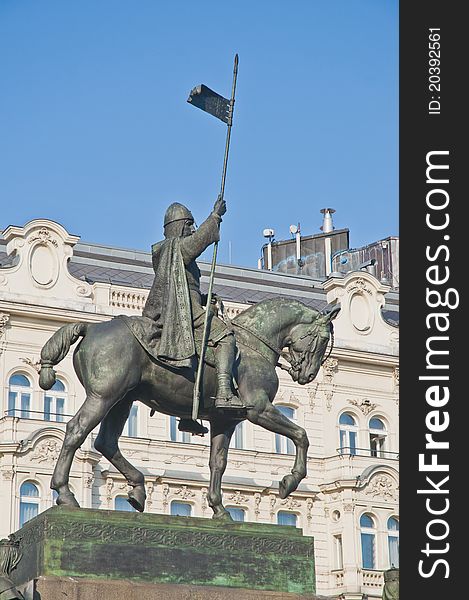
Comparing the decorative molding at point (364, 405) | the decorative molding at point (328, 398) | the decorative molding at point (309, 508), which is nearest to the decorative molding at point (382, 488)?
the decorative molding at point (309, 508)

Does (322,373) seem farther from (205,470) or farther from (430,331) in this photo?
(430,331)

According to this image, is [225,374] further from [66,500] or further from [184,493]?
[184,493]

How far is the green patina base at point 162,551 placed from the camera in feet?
50.5

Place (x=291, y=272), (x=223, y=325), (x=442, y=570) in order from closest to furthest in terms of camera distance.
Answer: (x=442, y=570) < (x=223, y=325) < (x=291, y=272)

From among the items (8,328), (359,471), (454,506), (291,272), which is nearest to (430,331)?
(454,506)

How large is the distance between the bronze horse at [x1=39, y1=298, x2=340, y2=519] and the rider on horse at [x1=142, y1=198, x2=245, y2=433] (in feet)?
0.64

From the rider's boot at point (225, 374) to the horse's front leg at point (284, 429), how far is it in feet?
0.69

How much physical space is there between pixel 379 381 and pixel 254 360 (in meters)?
38.5

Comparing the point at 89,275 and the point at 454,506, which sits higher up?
the point at 89,275

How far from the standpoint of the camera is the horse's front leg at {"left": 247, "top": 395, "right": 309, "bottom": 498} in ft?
55.9

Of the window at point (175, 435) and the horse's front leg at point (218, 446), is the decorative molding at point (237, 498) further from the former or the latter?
the horse's front leg at point (218, 446)

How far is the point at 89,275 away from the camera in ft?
172

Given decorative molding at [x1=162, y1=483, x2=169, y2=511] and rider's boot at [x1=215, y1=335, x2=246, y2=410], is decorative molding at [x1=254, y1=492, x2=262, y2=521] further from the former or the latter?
rider's boot at [x1=215, y1=335, x2=246, y2=410]

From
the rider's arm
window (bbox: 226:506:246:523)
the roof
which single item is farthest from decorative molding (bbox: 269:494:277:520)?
the rider's arm
